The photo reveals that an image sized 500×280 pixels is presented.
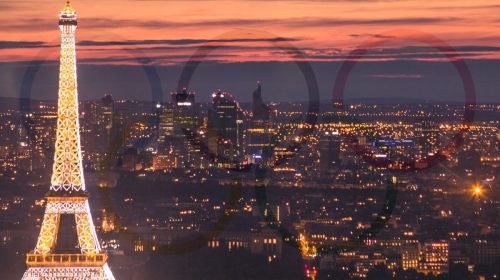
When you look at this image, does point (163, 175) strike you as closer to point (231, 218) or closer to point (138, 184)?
point (138, 184)

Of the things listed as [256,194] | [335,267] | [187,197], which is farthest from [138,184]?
[335,267]

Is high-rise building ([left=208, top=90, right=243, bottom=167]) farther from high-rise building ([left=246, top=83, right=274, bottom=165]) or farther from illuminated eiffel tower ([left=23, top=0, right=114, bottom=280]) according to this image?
illuminated eiffel tower ([left=23, top=0, right=114, bottom=280])

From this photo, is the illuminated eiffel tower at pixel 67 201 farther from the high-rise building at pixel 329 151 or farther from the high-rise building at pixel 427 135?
the high-rise building at pixel 329 151

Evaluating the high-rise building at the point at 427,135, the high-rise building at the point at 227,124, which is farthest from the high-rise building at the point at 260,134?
the high-rise building at the point at 427,135

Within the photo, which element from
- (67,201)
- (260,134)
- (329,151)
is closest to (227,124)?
(260,134)

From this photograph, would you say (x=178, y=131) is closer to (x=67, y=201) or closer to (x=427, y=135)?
(x=427, y=135)

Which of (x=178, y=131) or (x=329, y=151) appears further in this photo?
(x=329, y=151)
